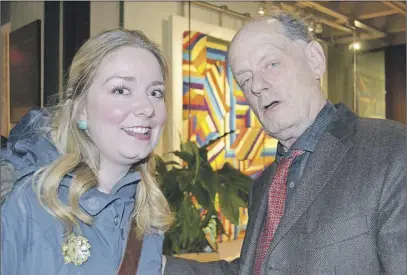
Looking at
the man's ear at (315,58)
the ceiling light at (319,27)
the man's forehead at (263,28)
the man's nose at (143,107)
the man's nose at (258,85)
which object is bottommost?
the man's nose at (143,107)

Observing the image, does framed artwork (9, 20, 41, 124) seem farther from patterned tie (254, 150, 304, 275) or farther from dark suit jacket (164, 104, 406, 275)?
dark suit jacket (164, 104, 406, 275)

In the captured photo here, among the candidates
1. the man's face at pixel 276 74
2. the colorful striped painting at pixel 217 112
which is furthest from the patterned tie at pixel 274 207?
the colorful striped painting at pixel 217 112

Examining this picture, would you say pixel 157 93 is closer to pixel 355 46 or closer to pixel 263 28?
pixel 263 28

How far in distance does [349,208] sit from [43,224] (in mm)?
820

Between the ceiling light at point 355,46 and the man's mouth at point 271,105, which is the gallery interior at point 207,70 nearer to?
the ceiling light at point 355,46

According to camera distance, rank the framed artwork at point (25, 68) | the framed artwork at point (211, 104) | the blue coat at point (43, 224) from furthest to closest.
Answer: the framed artwork at point (211, 104)
the framed artwork at point (25, 68)
the blue coat at point (43, 224)

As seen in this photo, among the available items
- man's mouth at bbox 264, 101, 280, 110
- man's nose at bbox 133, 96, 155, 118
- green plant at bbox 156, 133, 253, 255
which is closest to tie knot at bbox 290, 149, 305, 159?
man's mouth at bbox 264, 101, 280, 110

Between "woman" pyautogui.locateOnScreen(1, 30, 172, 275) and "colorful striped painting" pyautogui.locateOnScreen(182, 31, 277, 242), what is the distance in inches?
88.5

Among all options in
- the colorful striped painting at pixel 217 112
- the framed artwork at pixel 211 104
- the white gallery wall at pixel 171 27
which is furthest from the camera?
the colorful striped painting at pixel 217 112

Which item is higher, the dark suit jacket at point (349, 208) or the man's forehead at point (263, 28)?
the man's forehead at point (263, 28)

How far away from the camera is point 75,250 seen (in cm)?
122

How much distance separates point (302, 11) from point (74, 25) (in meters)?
2.14

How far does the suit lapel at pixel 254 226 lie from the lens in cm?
147

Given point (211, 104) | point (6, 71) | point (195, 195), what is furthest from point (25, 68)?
point (211, 104)
